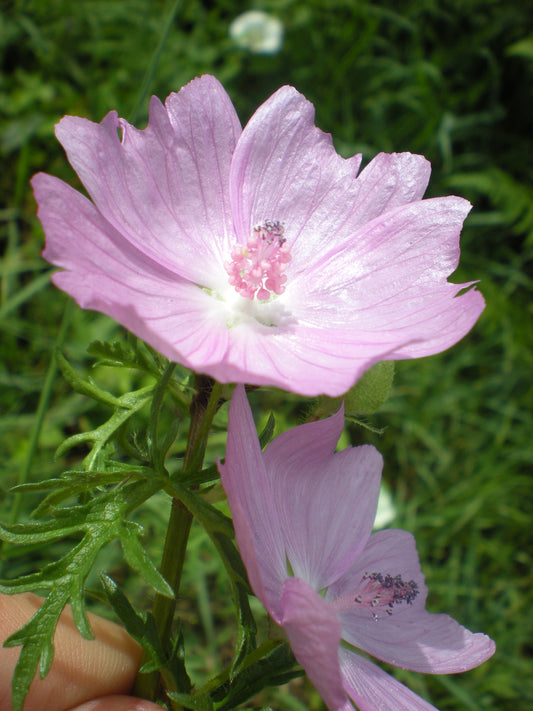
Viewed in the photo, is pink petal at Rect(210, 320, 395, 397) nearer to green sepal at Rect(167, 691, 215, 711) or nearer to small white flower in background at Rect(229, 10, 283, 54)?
green sepal at Rect(167, 691, 215, 711)

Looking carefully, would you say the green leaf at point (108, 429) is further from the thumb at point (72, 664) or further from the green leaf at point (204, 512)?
the thumb at point (72, 664)

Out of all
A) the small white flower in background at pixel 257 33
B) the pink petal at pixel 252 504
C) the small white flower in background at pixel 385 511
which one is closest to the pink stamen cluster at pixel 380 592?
the pink petal at pixel 252 504

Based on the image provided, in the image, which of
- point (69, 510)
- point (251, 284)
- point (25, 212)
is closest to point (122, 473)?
point (69, 510)

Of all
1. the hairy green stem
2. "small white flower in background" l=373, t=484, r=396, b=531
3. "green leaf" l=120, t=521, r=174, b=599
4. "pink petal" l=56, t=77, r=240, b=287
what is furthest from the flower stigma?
"small white flower in background" l=373, t=484, r=396, b=531

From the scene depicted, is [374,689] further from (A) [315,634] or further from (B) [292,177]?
(B) [292,177]

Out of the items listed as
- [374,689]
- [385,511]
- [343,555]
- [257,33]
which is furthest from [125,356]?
[257,33]

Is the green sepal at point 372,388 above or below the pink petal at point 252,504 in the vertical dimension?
above

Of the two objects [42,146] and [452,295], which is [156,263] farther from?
[42,146]
